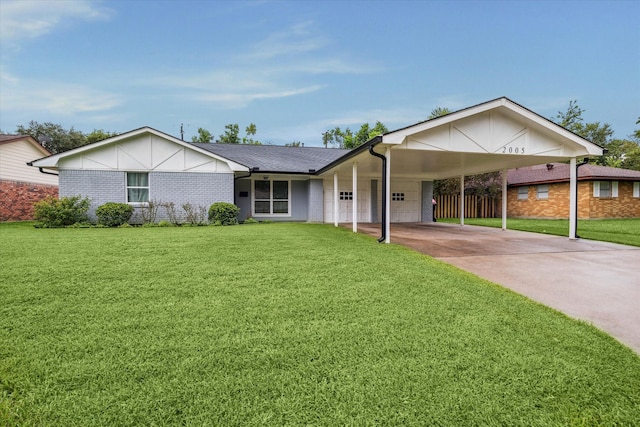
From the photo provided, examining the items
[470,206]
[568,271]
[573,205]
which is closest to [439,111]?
[470,206]

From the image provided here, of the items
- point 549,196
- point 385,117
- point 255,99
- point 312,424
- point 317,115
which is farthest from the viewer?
point 385,117

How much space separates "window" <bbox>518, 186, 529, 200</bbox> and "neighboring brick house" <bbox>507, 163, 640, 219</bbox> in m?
0.10

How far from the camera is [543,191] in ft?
69.5

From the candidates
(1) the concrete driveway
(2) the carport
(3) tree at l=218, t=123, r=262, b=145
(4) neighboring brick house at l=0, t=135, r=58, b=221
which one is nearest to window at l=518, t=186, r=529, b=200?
(2) the carport

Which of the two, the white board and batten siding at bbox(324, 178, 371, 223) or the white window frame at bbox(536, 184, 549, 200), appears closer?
the white board and batten siding at bbox(324, 178, 371, 223)

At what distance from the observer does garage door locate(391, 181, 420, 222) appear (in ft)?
57.1

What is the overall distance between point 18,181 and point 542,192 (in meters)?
31.1

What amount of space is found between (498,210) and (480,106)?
17.7 m

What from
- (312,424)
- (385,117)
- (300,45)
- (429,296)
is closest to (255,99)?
(300,45)

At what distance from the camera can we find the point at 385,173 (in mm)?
8375

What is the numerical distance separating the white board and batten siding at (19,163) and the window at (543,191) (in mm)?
30817

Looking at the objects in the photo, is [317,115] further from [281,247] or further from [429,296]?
[429,296]

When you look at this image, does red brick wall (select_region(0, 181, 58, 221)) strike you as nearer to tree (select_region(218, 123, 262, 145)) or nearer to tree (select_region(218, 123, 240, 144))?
tree (select_region(218, 123, 262, 145))

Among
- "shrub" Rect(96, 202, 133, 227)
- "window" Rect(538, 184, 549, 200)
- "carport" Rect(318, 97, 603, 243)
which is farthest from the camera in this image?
"window" Rect(538, 184, 549, 200)
